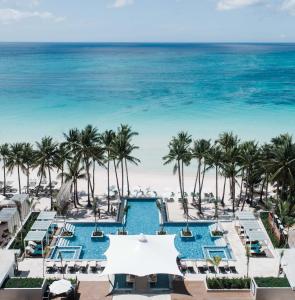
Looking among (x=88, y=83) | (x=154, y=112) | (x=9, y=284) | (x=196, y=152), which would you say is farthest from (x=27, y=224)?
(x=88, y=83)

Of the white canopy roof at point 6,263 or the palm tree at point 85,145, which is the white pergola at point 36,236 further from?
the palm tree at point 85,145

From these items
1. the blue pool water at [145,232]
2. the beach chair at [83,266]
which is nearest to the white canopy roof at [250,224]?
the blue pool water at [145,232]

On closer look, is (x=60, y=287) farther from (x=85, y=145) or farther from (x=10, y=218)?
(x=85, y=145)

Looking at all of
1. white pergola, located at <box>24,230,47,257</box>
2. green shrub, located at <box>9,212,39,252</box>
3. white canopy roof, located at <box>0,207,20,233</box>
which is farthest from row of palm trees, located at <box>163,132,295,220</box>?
white canopy roof, located at <box>0,207,20,233</box>

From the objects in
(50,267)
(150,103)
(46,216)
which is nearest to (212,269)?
(50,267)

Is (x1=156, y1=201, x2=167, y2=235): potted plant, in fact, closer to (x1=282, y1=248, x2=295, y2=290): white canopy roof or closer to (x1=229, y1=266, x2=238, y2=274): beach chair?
(x1=229, y1=266, x2=238, y2=274): beach chair
